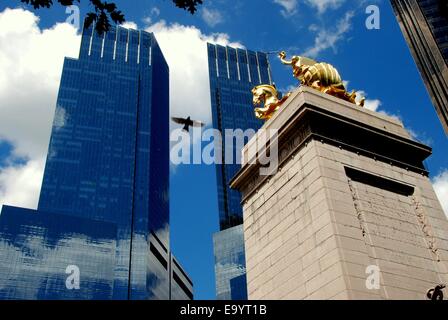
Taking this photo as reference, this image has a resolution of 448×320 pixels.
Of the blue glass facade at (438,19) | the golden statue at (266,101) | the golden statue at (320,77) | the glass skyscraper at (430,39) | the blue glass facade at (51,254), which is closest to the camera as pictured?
the golden statue at (320,77)

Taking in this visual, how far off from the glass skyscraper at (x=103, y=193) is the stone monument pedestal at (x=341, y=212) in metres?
118

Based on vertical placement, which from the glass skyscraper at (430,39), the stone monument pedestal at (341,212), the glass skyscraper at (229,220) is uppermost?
the glass skyscraper at (229,220)

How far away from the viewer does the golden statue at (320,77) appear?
1692 cm

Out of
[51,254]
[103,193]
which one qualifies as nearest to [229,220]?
[103,193]

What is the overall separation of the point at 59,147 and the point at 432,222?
160m

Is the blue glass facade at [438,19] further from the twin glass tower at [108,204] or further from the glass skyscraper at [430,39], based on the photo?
the twin glass tower at [108,204]

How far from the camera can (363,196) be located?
13281 millimetres

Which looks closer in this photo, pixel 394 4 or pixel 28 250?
pixel 394 4

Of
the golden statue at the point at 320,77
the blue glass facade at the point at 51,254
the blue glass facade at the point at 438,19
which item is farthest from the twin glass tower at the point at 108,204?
the golden statue at the point at 320,77

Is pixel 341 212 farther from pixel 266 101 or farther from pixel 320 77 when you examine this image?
pixel 266 101

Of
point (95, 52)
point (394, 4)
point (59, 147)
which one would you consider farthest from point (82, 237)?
point (394, 4)

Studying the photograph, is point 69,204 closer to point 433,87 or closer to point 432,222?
point 433,87

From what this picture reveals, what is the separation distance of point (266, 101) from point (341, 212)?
7.04 m
